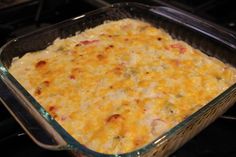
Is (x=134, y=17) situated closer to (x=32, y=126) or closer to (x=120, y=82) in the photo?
(x=120, y=82)

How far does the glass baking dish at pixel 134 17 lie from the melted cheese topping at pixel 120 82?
1.5 inches

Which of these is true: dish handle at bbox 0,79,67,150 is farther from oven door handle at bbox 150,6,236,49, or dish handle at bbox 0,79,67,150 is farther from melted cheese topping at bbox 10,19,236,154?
oven door handle at bbox 150,6,236,49

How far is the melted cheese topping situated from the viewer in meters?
0.87

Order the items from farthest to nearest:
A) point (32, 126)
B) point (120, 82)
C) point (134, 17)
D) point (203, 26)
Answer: point (134, 17), point (203, 26), point (120, 82), point (32, 126)

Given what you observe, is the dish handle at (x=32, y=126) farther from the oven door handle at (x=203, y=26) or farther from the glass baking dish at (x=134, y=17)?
the oven door handle at (x=203, y=26)

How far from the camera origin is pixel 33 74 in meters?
1.07

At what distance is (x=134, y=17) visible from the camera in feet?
4.51

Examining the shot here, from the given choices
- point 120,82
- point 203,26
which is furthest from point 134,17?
point 120,82

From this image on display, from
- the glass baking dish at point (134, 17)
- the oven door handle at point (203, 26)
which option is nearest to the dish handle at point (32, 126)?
the glass baking dish at point (134, 17)

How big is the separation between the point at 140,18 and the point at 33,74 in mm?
526

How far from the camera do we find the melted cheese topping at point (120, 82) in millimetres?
870

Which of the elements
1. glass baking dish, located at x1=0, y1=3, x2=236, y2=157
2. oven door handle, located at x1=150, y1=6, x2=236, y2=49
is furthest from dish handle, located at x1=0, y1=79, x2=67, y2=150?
oven door handle, located at x1=150, y1=6, x2=236, y2=49

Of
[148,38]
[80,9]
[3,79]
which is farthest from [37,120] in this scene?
[80,9]

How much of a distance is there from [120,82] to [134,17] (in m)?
0.44
